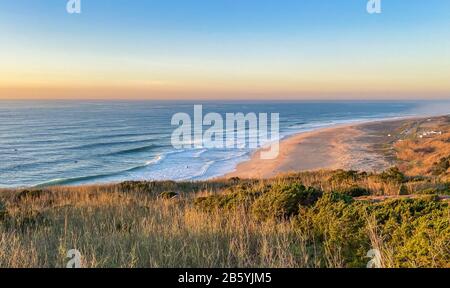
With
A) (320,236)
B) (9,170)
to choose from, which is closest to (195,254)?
(320,236)

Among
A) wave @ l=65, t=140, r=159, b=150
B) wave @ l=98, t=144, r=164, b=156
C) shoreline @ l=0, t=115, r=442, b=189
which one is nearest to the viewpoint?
shoreline @ l=0, t=115, r=442, b=189

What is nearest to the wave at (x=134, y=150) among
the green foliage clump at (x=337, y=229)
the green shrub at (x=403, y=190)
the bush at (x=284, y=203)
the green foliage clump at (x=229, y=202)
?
the green foliage clump at (x=229, y=202)

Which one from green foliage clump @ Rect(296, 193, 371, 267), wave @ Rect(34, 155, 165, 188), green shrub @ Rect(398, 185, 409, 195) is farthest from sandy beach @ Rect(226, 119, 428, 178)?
green foliage clump @ Rect(296, 193, 371, 267)

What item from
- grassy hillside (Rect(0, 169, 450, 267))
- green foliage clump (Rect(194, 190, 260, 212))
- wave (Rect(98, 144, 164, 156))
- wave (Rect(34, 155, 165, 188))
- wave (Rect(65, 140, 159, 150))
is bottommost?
wave (Rect(34, 155, 165, 188))

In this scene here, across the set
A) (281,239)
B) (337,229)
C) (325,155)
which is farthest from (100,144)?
(337,229)

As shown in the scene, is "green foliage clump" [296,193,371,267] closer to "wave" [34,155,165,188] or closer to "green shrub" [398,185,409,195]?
"green shrub" [398,185,409,195]

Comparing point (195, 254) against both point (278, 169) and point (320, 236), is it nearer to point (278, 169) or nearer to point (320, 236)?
point (320, 236)

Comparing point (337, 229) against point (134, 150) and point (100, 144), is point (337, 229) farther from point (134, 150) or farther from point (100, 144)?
point (100, 144)
